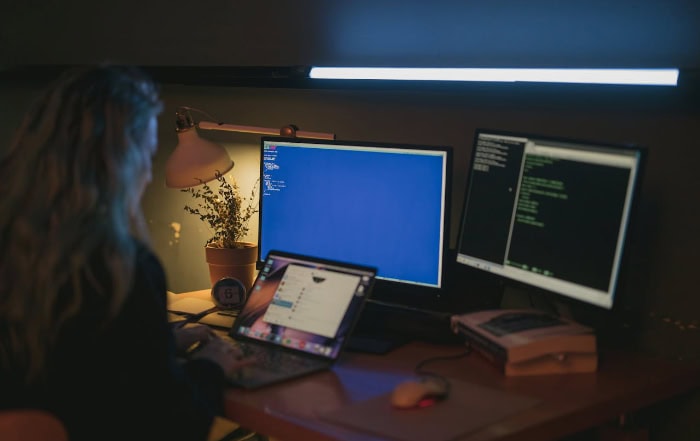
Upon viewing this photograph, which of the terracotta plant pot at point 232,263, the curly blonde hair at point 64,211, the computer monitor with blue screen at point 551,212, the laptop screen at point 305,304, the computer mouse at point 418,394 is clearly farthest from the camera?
the terracotta plant pot at point 232,263

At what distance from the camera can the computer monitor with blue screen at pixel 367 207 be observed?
193 centimetres

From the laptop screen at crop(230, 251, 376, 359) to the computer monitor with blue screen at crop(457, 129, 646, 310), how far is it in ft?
1.00

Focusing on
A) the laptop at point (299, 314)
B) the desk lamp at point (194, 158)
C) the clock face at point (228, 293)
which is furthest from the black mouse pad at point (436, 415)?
the desk lamp at point (194, 158)

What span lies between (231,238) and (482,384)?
1.02m

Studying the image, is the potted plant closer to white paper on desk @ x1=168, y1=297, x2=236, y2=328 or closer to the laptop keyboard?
white paper on desk @ x1=168, y1=297, x2=236, y2=328

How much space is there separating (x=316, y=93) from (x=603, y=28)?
0.88 m

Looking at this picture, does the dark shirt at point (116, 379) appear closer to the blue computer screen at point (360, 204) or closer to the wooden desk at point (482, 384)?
the wooden desk at point (482, 384)

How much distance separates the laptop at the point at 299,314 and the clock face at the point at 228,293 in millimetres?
238

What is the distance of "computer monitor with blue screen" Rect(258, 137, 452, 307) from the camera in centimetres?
193

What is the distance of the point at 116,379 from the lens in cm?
131

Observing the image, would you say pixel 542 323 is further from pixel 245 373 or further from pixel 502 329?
pixel 245 373

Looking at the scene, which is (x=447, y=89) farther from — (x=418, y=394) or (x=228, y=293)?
(x=418, y=394)

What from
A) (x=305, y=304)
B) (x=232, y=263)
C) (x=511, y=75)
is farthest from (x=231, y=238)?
(x=511, y=75)

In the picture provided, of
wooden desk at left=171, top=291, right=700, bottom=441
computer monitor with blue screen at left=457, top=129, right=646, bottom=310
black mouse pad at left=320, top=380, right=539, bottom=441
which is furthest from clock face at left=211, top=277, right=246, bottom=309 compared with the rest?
black mouse pad at left=320, top=380, right=539, bottom=441
